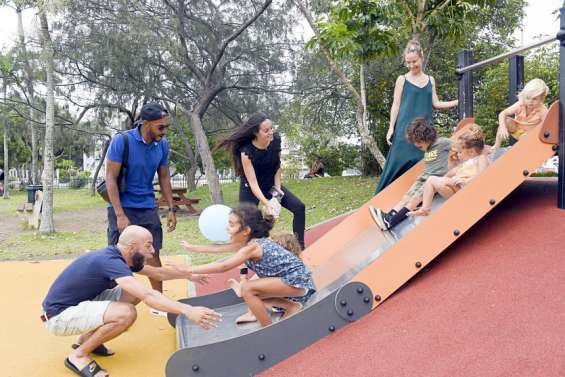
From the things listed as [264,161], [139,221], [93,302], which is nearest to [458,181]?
[264,161]

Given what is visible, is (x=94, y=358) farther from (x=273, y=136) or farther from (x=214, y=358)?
(x=273, y=136)

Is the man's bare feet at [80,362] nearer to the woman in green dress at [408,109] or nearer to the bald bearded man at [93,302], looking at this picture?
the bald bearded man at [93,302]

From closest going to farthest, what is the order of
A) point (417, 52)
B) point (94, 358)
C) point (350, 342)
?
1. point (350, 342)
2. point (94, 358)
3. point (417, 52)

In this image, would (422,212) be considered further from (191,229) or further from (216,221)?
(191,229)

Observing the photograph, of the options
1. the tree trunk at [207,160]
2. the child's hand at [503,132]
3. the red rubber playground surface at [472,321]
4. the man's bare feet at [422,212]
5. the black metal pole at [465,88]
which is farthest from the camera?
the tree trunk at [207,160]

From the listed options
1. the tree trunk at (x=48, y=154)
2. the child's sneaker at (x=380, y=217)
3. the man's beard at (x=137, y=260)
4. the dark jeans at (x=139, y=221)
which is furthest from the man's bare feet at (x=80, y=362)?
the tree trunk at (x=48, y=154)

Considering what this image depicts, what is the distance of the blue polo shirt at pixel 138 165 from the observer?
4207mm

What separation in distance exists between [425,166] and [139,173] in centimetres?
250

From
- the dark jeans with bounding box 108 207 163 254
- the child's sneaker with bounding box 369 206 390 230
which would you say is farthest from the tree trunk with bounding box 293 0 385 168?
the dark jeans with bounding box 108 207 163 254

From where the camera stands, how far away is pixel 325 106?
682 inches

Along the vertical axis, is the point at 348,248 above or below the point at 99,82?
below

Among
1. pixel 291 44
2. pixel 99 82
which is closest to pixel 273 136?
pixel 291 44

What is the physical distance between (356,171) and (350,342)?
21561 millimetres

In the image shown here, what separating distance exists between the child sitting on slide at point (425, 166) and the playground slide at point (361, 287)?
0.66 metres
